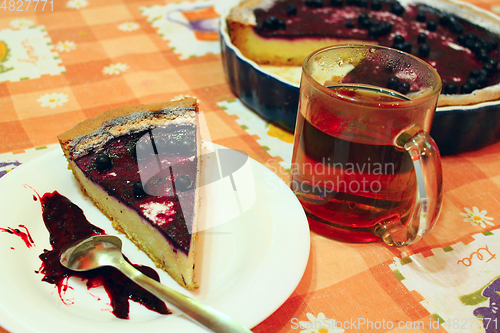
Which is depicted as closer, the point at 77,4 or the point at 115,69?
the point at 115,69

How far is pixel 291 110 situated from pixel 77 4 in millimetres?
1688

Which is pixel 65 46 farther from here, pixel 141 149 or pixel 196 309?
pixel 196 309

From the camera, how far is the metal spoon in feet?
2.53

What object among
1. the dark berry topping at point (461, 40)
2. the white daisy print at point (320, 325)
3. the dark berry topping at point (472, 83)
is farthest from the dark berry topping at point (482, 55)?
the white daisy print at point (320, 325)

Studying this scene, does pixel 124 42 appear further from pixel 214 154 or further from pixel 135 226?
pixel 135 226

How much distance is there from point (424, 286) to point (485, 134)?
687mm

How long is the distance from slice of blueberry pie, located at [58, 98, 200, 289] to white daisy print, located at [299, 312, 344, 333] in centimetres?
26

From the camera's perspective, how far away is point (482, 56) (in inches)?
67.2

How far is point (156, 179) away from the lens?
1117 millimetres

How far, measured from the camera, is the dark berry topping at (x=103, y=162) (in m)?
1.15

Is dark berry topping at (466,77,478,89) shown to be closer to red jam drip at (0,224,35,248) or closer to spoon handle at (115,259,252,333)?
spoon handle at (115,259,252,333)

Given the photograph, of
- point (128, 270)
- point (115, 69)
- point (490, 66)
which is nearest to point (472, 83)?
point (490, 66)

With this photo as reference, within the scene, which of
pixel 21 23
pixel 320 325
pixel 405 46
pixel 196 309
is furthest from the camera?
pixel 21 23

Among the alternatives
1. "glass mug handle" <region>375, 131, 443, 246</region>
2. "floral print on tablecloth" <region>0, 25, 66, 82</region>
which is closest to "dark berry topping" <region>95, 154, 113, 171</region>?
"glass mug handle" <region>375, 131, 443, 246</region>
